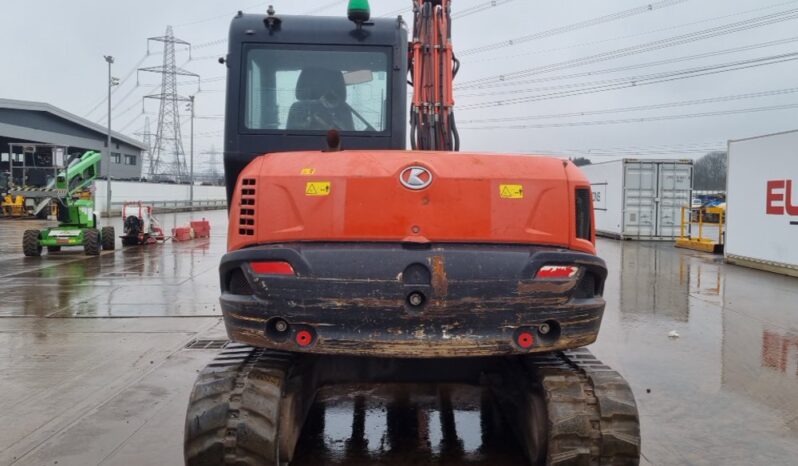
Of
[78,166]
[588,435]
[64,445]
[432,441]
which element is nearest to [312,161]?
[588,435]

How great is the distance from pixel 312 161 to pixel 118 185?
45458 mm

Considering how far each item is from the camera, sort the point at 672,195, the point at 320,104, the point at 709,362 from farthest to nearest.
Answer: the point at 672,195, the point at 709,362, the point at 320,104

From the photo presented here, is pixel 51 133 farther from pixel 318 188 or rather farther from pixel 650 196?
pixel 318 188

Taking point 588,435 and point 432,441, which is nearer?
point 588,435

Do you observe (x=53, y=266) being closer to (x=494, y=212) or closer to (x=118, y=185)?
(x=494, y=212)

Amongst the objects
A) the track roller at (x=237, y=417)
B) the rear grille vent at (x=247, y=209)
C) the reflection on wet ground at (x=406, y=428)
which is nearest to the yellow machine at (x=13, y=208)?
the reflection on wet ground at (x=406, y=428)

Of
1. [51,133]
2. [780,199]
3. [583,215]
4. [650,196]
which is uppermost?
[51,133]

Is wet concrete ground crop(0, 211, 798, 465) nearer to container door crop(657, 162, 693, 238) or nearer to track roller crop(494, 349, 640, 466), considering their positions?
track roller crop(494, 349, 640, 466)

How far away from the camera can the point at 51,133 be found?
2021 inches

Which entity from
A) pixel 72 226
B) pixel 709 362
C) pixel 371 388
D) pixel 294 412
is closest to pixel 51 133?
pixel 72 226

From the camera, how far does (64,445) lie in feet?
16.1

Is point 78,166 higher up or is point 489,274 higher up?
point 78,166

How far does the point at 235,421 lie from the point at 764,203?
51.9 ft

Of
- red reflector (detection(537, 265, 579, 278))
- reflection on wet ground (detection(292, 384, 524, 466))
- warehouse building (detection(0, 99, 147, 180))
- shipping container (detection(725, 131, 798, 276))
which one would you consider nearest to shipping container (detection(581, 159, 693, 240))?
shipping container (detection(725, 131, 798, 276))
